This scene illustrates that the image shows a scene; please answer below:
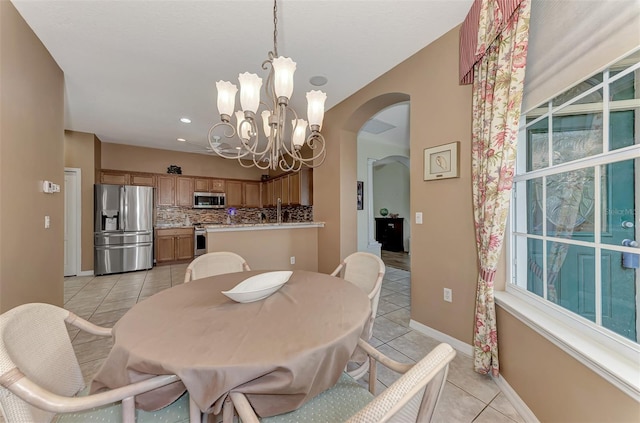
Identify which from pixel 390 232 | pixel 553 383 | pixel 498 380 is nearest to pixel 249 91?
pixel 553 383

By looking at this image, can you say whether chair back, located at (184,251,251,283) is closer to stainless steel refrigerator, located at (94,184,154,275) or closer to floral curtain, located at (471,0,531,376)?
floral curtain, located at (471,0,531,376)

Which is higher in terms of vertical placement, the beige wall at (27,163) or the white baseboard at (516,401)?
the beige wall at (27,163)

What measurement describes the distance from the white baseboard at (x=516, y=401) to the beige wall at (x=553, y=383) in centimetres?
3

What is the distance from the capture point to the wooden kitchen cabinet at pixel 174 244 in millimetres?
5219

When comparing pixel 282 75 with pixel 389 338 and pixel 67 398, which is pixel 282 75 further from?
pixel 389 338

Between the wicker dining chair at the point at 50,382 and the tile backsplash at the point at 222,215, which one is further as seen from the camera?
the tile backsplash at the point at 222,215

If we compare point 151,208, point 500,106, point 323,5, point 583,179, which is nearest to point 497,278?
point 583,179

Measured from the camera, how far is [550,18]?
4.21 feet

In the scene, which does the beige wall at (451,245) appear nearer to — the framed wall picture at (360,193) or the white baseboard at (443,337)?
the white baseboard at (443,337)

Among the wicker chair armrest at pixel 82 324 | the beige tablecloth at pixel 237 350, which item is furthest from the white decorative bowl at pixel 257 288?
the wicker chair armrest at pixel 82 324

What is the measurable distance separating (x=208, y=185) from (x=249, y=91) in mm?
5133

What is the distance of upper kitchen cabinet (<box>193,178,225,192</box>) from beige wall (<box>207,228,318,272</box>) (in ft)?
10.8

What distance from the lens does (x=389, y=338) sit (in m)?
2.19

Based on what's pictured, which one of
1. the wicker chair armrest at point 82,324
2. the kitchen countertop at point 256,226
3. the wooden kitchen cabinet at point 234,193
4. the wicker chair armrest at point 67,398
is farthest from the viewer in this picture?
the wooden kitchen cabinet at point 234,193
